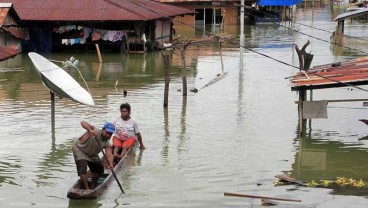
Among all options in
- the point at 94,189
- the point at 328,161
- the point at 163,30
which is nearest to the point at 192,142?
the point at 328,161

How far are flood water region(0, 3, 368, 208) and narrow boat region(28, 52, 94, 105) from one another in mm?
1197

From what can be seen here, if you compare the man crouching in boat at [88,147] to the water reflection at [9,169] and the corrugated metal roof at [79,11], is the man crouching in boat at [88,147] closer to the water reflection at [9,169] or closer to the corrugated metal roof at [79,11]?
A: the water reflection at [9,169]

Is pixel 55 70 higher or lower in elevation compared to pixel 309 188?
higher

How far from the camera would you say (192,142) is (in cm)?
1631

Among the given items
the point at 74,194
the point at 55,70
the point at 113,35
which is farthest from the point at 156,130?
the point at 113,35

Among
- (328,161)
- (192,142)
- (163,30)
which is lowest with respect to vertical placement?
(328,161)

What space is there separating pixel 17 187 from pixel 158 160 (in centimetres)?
318

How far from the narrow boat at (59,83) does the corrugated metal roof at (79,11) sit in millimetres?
18138

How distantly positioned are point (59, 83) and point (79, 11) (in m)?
20.8

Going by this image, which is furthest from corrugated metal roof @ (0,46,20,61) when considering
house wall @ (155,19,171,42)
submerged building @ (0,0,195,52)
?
house wall @ (155,19,171,42)

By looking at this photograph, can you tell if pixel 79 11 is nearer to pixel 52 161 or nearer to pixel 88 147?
pixel 52 161

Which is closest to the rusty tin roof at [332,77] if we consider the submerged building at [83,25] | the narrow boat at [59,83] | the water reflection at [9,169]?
the narrow boat at [59,83]

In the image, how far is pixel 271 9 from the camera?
69.7 meters

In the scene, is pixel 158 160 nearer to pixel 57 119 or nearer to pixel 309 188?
pixel 309 188
